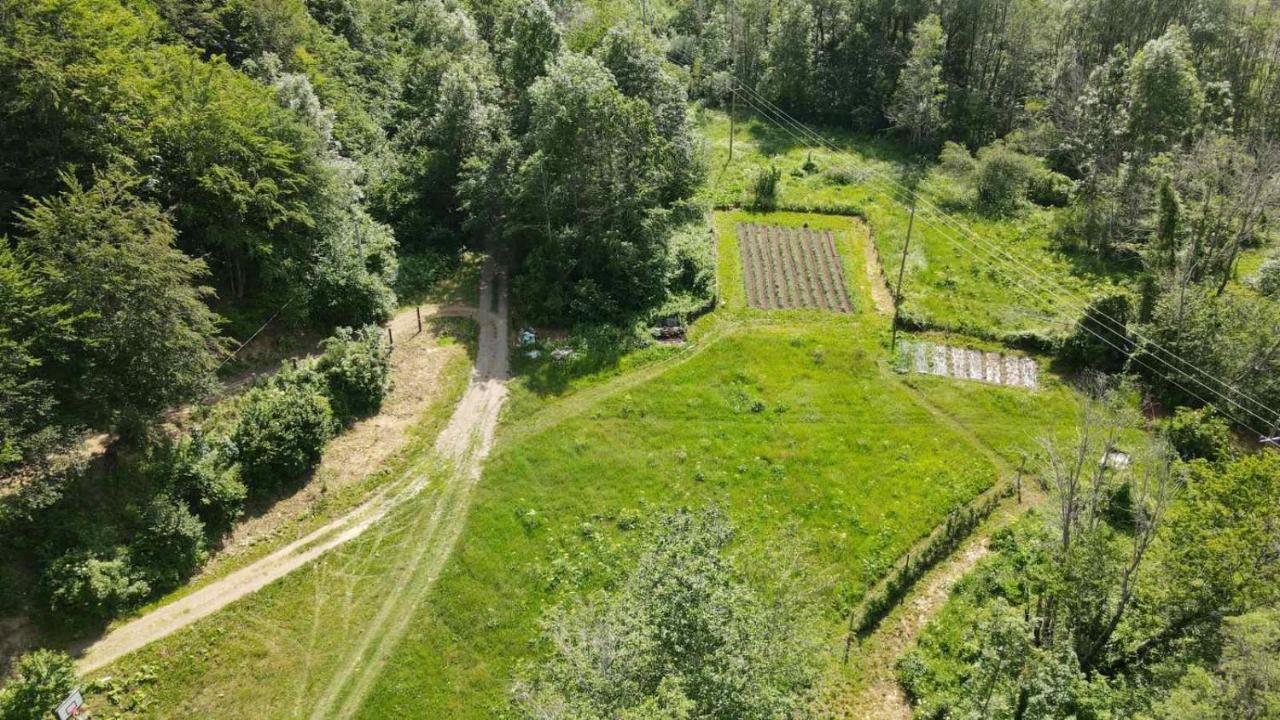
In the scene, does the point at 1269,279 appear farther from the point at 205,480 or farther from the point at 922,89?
the point at 205,480

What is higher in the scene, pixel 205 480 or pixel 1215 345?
pixel 1215 345

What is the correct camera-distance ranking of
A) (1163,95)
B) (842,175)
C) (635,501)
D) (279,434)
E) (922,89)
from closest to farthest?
(279,434) < (635,501) < (1163,95) < (842,175) < (922,89)

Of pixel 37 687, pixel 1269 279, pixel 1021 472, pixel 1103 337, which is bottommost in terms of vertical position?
pixel 1021 472

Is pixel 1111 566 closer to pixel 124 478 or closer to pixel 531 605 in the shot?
pixel 531 605

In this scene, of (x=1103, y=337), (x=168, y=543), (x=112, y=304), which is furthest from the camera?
(x=1103, y=337)


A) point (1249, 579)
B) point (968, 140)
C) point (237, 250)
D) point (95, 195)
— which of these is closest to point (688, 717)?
point (1249, 579)

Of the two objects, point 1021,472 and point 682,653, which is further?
point 1021,472

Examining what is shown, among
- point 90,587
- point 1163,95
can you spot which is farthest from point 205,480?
point 1163,95
